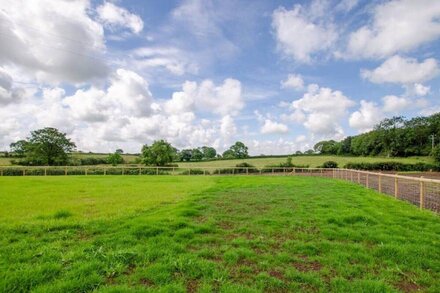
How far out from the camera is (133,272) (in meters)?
3.78

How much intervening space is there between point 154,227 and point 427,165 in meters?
46.2

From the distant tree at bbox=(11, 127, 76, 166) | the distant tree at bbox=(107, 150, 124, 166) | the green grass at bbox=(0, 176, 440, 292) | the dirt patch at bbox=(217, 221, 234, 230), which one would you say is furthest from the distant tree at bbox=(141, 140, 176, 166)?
the dirt patch at bbox=(217, 221, 234, 230)

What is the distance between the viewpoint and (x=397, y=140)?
2648 inches

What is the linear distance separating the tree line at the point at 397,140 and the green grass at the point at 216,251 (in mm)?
69548

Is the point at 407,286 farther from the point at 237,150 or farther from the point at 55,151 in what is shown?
the point at 237,150

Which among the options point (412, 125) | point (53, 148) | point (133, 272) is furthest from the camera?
point (412, 125)

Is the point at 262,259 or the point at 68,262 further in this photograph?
the point at 262,259

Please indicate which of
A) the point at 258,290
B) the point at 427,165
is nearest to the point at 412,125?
the point at 427,165

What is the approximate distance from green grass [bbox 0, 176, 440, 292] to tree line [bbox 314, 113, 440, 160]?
228 ft

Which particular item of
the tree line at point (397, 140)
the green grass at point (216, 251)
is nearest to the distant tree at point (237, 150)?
the tree line at point (397, 140)

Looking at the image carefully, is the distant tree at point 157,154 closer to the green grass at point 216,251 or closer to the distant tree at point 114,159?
the distant tree at point 114,159

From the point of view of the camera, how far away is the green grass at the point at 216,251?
3.49m

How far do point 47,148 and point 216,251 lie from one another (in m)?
54.3

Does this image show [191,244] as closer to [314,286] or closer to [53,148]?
[314,286]
